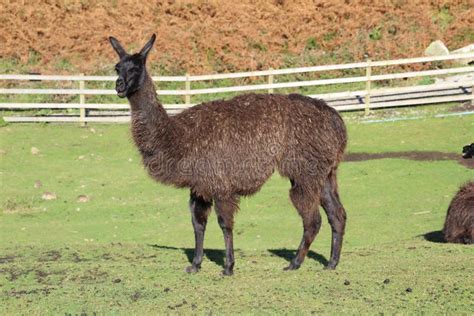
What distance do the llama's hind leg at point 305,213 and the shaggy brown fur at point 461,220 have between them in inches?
125

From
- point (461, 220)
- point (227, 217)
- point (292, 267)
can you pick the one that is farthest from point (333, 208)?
point (461, 220)

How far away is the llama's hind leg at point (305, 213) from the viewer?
11375 millimetres

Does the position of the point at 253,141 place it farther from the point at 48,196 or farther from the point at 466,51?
the point at 466,51

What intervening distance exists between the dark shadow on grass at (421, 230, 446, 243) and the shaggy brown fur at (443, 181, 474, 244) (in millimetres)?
293

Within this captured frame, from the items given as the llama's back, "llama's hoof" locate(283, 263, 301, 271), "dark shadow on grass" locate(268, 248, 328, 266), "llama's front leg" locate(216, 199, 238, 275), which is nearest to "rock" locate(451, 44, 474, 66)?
"dark shadow on grass" locate(268, 248, 328, 266)

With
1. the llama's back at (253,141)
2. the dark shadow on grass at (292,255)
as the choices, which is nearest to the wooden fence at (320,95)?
the dark shadow on grass at (292,255)

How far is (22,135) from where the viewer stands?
2609 cm

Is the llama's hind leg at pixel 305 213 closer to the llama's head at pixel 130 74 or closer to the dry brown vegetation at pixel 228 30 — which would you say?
the llama's head at pixel 130 74

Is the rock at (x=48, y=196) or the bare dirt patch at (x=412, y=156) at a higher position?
the bare dirt patch at (x=412, y=156)

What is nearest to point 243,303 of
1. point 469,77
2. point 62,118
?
point 62,118

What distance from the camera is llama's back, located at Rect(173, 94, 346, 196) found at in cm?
1112

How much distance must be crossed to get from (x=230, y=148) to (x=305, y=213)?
127 cm

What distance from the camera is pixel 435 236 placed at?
14.9 m

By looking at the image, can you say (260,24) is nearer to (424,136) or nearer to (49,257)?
(424,136)
